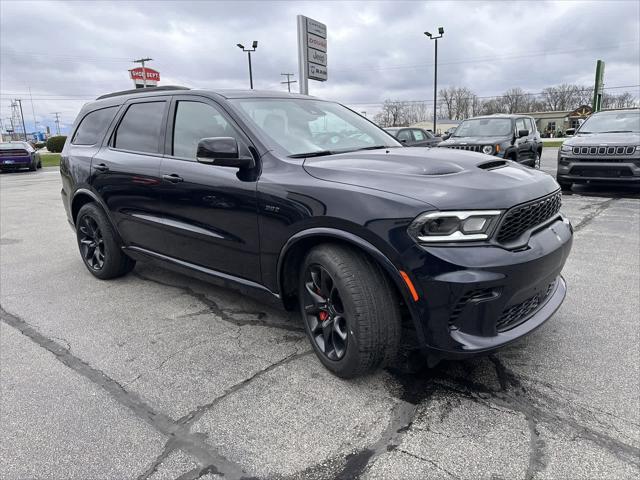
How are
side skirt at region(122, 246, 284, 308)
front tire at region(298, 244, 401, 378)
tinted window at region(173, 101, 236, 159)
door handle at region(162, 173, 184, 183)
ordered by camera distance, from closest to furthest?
front tire at region(298, 244, 401, 378) < side skirt at region(122, 246, 284, 308) < tinted window at region(173, 101, 236, 159) < door handle at region(162, 173, 184, 183)

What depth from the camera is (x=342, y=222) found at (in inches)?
98.7

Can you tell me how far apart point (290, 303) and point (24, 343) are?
6.63 feet

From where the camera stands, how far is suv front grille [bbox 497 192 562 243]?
2369mm

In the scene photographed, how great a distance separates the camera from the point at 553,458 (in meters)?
2.09

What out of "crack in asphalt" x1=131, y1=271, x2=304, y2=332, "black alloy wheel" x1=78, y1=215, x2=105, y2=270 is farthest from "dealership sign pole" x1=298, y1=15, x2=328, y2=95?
"crack in asphalt" x1=131, y1=271, x2=304, y2=332

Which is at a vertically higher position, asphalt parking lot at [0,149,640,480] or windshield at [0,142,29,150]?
windshield at [0,142,29,150]

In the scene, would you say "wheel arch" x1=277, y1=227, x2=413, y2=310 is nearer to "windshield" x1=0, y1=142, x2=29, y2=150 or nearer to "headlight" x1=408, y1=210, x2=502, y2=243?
"headlight" x1=408, y1=210, x2=502, y2=243

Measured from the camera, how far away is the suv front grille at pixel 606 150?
8719 millimetres

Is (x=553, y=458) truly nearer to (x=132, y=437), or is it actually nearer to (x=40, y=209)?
(x=132, y=437)

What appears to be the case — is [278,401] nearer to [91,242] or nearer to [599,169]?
[91,242]

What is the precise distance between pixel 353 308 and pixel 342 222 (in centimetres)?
46

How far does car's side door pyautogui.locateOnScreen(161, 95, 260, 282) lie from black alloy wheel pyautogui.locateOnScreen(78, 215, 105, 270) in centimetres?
129

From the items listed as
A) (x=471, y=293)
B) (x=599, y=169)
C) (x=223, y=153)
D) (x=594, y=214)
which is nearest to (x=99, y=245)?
(x=223, y=153)

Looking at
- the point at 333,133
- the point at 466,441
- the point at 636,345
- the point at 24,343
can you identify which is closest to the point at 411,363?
the point at 466,441
